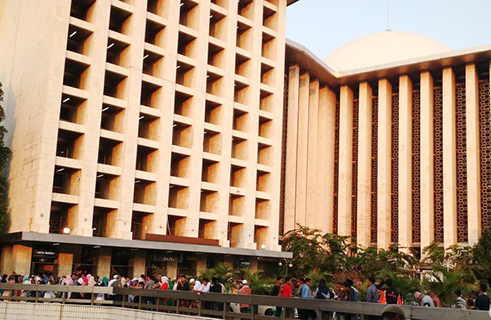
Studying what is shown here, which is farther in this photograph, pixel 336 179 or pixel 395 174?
pixel 336 179

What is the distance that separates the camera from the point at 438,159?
56.0 m

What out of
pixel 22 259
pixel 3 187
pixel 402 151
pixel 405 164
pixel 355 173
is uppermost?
pixel 402 151

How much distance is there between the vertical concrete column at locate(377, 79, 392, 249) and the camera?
5625cm

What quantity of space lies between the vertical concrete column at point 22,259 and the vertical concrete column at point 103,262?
390cm

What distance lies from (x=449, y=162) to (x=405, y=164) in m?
3.83

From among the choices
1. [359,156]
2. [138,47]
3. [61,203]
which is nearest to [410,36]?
[359,156]

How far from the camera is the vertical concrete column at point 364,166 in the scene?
188ft

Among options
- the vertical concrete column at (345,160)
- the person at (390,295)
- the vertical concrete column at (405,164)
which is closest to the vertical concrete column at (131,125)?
the person at (390,295)

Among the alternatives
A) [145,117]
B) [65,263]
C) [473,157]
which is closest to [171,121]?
[145,117]

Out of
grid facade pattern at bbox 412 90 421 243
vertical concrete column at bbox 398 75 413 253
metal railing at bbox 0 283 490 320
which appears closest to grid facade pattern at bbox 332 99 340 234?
vertical concrete column at bbox 398 75 413 253

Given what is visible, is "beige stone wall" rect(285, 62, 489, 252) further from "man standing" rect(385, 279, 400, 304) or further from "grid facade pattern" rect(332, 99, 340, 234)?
"man standing" rect(385, 279, 400, 304)

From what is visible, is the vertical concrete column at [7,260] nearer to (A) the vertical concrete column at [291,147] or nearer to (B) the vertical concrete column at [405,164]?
(A) the vertical concrete column at [291,147]

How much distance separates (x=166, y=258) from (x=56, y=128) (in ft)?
35.6

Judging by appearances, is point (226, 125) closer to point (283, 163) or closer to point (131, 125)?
point (131, 125)
